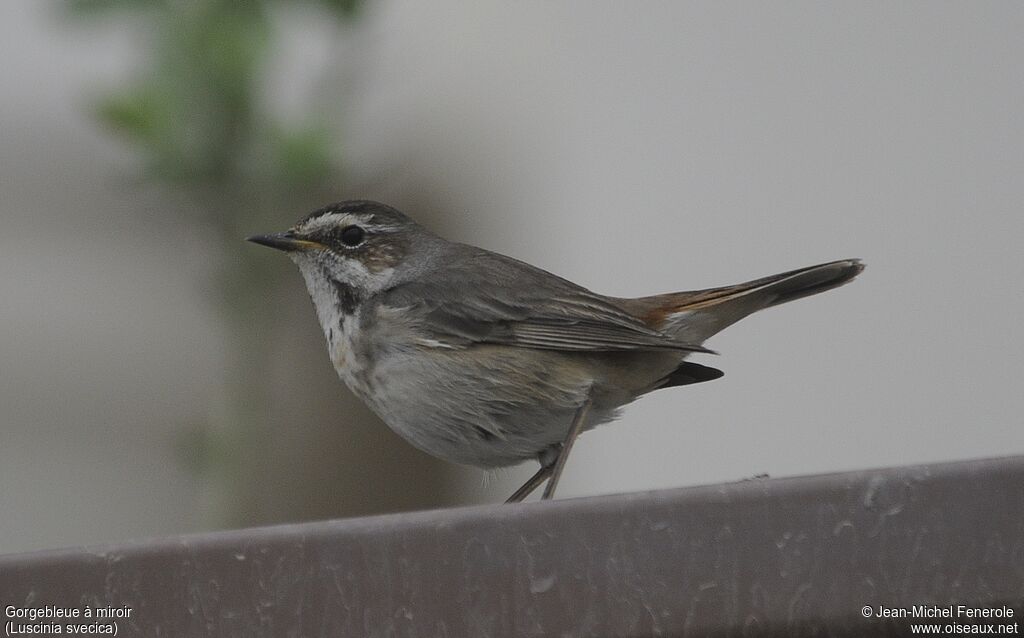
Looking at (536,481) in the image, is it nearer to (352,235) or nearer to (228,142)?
(352,235)

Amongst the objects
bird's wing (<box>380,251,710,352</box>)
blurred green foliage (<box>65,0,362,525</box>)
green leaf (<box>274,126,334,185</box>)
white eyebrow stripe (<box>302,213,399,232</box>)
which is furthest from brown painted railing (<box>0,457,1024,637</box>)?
white eyebrow stripe (<box>302,213,399,232</box>)

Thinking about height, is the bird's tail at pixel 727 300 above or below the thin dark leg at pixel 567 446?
above

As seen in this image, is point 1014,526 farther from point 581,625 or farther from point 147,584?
point 147,584

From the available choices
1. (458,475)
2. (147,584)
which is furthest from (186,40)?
(458,475)

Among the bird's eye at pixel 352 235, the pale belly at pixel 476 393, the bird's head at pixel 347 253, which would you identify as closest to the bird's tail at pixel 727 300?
the pale belly at pixel 476 393

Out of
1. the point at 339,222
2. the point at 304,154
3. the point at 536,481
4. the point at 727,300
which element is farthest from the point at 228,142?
the point at 727,300

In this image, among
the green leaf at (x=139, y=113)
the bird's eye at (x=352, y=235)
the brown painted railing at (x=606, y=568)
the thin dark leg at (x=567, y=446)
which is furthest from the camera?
the bird's eye at (x=352, y=235)

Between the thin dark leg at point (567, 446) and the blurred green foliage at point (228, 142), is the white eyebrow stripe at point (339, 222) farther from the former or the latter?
the thin dark leg at point (567, 446)
